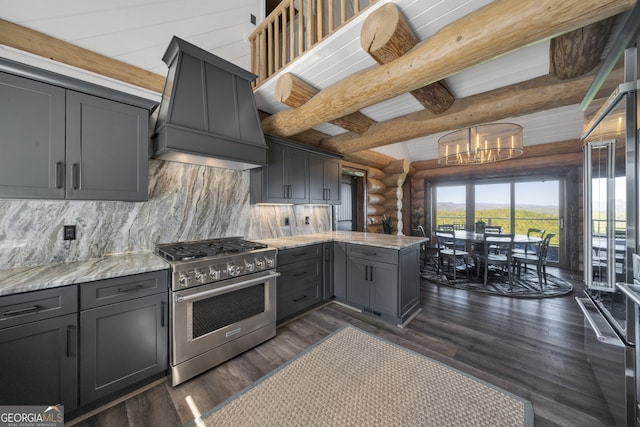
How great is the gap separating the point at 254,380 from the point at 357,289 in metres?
1.68

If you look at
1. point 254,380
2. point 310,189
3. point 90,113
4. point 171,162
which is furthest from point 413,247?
point 90,113

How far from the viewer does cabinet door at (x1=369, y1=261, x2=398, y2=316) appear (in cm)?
283

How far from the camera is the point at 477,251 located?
4641 mm

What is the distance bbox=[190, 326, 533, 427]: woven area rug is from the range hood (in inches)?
81.5

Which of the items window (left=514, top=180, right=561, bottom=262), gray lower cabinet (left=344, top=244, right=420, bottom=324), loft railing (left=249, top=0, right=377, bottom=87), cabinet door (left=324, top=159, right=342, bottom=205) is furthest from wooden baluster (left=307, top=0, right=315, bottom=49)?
window (left=514, top=180, right=561, bottom=262)

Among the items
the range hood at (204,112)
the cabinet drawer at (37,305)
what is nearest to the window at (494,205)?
the range hood at (204,112)

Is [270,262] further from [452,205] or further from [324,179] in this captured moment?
[452,205]

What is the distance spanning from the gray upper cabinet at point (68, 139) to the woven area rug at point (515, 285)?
16.3 ft

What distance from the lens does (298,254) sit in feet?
9.77

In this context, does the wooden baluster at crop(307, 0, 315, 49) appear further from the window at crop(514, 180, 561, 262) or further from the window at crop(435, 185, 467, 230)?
the window at crop(514, 180, 561, 262)

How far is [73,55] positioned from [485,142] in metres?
5.13

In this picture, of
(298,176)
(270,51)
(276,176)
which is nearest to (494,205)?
(298,176)

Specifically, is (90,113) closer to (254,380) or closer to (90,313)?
(90,313)

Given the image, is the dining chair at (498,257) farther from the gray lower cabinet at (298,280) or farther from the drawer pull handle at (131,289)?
the drawer pull handle at (131,289)
